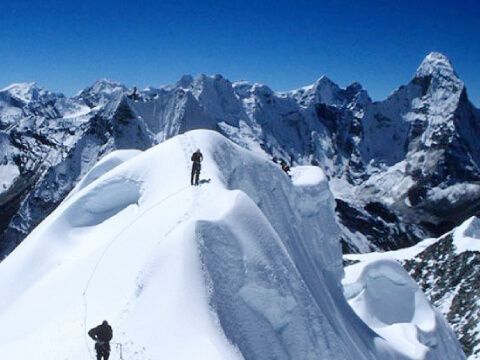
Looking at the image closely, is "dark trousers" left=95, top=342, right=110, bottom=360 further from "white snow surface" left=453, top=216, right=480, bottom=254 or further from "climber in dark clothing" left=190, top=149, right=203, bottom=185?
"white snow surface" left=453, top=216, right=480, bottom=254

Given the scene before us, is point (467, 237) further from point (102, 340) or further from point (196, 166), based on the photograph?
point (102, 340)

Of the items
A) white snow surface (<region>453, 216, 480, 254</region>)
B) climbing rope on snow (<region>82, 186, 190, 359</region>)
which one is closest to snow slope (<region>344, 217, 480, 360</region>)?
white snow surface (<region>453, 216, 480, 254</region>)

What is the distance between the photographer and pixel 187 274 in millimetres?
23547

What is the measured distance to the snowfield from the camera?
74.1ft

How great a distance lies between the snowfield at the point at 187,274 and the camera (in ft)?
74.1

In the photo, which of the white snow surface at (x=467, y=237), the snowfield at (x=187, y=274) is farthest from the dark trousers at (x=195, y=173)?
the white snow surface at (x=467, y=237)

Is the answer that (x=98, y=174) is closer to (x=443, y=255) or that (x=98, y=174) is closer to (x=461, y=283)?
(x=461, y=283)

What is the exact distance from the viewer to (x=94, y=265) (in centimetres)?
2988

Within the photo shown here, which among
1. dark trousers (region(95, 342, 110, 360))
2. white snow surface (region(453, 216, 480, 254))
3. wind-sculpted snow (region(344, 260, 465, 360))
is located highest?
white snow surface (region(453, 216, 480, 254))

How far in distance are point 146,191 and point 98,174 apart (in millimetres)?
12465

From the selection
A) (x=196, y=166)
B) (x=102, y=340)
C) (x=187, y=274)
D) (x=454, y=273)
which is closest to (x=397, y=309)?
(x=196, y=166)

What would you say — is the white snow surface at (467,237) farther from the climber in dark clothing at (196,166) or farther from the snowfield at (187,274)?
the climber in dark clothing at (196,166)

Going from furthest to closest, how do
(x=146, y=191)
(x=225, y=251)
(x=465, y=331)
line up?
(x=465, y=331)
(x=146, y=191)
(x=225, y=251)

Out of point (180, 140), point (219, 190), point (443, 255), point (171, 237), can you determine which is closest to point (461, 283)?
point (443, 255)
